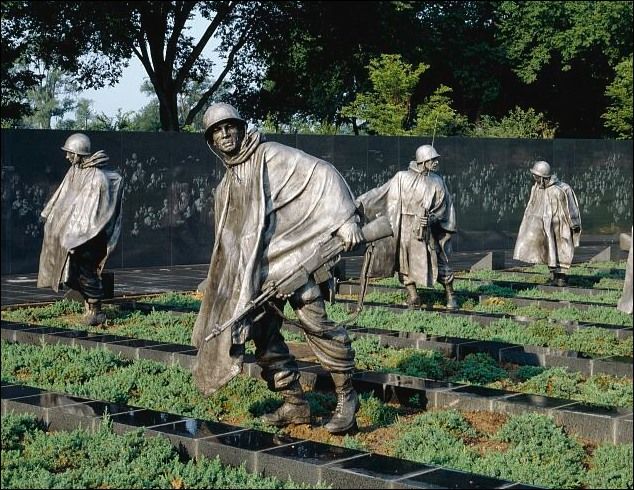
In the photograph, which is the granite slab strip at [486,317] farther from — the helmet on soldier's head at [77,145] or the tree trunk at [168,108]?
the tree trunk at [168,108]

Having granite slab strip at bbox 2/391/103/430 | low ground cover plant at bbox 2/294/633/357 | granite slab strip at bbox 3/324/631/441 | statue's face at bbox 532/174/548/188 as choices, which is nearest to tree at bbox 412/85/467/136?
statue's face at bbox 532/174/548/188

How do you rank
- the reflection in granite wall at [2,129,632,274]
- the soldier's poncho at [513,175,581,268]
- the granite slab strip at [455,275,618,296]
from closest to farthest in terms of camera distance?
the granite slab strip at [455,275,618,296]
the soldier's poncho at [513,175,581,268]
the reflection in granite wall at [2,129,632,274]

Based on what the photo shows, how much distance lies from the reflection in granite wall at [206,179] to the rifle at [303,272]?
42.1 feet

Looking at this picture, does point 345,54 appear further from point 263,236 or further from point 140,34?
point 263,236

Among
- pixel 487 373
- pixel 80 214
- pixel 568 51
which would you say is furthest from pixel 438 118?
pixel 487 373

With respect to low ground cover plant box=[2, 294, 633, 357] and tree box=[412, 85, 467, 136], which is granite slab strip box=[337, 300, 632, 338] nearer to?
low ground cover plant box=[2, 294, 633, 357]

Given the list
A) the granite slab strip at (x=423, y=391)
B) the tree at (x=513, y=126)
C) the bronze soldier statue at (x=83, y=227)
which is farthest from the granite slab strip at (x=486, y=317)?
the tree at (x=513, y=126)

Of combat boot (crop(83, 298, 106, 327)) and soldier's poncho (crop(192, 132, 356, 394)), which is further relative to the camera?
combat boot (crop(83, 298, 106, 327))

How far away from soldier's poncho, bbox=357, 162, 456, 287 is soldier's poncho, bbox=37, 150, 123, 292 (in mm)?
3132

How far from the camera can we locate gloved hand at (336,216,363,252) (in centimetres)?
680

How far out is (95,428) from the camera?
7.25 m

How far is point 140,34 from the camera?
3025 centimetres

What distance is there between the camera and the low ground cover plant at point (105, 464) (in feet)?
20.4

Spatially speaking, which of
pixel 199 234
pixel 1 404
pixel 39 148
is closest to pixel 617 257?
pixel 199 234
